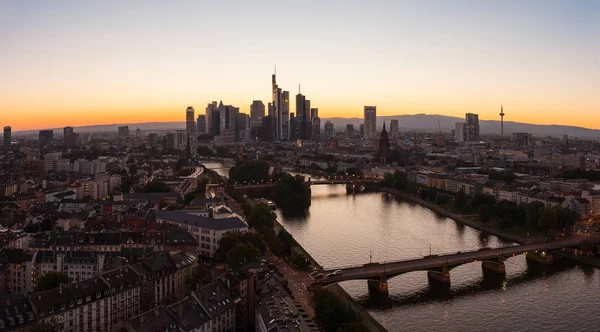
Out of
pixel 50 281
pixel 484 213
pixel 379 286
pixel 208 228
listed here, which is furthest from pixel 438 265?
pixel 50 281

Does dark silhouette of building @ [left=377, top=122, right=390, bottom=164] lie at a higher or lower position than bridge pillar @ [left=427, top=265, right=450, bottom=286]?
higher

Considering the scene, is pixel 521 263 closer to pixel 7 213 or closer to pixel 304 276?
pixel 304 276

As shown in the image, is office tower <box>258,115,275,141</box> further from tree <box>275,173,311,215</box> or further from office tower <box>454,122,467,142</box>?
tree <box>275,173,311,215</box>

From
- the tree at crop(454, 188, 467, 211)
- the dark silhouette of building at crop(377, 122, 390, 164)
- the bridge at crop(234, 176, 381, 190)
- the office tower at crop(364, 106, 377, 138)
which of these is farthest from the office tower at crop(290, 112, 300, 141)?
the tree at crop(454, 188, 467, 211)

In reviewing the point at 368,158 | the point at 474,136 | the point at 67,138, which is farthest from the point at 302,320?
the point at 474,136

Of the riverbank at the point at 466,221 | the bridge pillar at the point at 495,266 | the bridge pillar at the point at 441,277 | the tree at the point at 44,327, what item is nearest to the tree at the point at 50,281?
the tree at the point at 44,327
